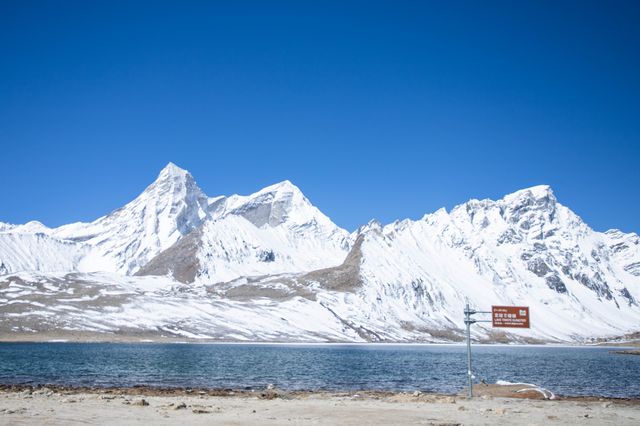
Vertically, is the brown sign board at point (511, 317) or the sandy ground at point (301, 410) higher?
the brown sign board at point (511, 317)

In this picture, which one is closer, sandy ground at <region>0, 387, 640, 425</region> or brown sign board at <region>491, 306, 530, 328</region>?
sandy ground at <region>0, 387, 640, 425</region>

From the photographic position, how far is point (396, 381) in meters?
79.3

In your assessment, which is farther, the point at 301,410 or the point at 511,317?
the point at 511,317

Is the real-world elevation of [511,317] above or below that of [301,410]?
above

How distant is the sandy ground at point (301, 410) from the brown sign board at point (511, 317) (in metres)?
5.86

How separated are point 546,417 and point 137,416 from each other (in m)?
23.8

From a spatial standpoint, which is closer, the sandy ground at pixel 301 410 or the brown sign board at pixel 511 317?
the sandy ground at pixel 301 410

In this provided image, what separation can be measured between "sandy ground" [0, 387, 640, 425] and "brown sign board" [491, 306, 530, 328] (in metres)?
5.86

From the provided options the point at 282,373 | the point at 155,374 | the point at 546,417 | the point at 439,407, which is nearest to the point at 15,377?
the point at 155,374

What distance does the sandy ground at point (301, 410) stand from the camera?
36.0m

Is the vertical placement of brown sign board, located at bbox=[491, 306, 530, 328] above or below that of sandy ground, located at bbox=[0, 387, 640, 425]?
above

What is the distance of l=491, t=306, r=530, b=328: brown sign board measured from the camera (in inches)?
2036

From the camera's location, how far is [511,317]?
2036 inches

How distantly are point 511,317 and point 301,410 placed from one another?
19.5 metres
